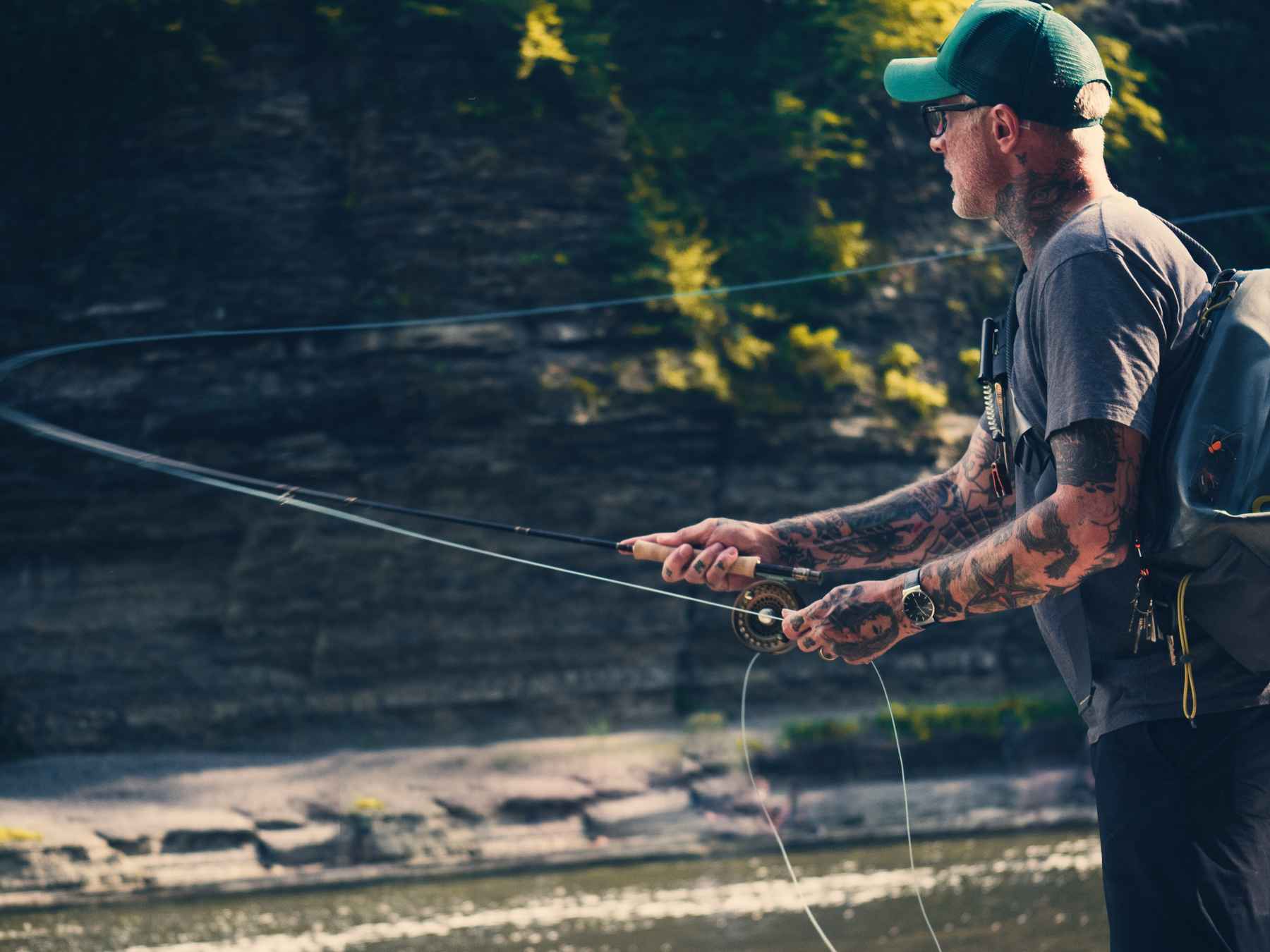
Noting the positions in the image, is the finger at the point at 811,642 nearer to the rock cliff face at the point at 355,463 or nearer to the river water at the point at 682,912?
the river water at the point at 682,912

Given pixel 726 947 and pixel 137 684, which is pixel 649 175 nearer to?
pixel 137 684

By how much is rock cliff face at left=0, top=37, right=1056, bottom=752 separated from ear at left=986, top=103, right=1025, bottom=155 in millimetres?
9951

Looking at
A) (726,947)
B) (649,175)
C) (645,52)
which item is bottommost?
(726,947)

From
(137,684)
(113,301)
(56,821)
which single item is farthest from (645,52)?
(56,821)

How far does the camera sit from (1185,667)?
190 centimetres

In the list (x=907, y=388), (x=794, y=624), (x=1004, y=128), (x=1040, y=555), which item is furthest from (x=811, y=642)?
(x=907, y=388)

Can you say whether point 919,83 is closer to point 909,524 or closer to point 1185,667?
point 909,524

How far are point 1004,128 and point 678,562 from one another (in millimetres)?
980

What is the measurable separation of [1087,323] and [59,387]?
38.2 feet

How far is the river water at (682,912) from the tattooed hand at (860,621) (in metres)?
4.98

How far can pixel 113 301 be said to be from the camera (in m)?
12.1

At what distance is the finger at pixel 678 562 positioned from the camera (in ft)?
8.64

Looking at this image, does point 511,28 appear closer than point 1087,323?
No

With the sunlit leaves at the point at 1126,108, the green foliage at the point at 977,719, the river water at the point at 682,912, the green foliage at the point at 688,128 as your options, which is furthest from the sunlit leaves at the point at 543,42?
A: the river water at the point at 682,912
